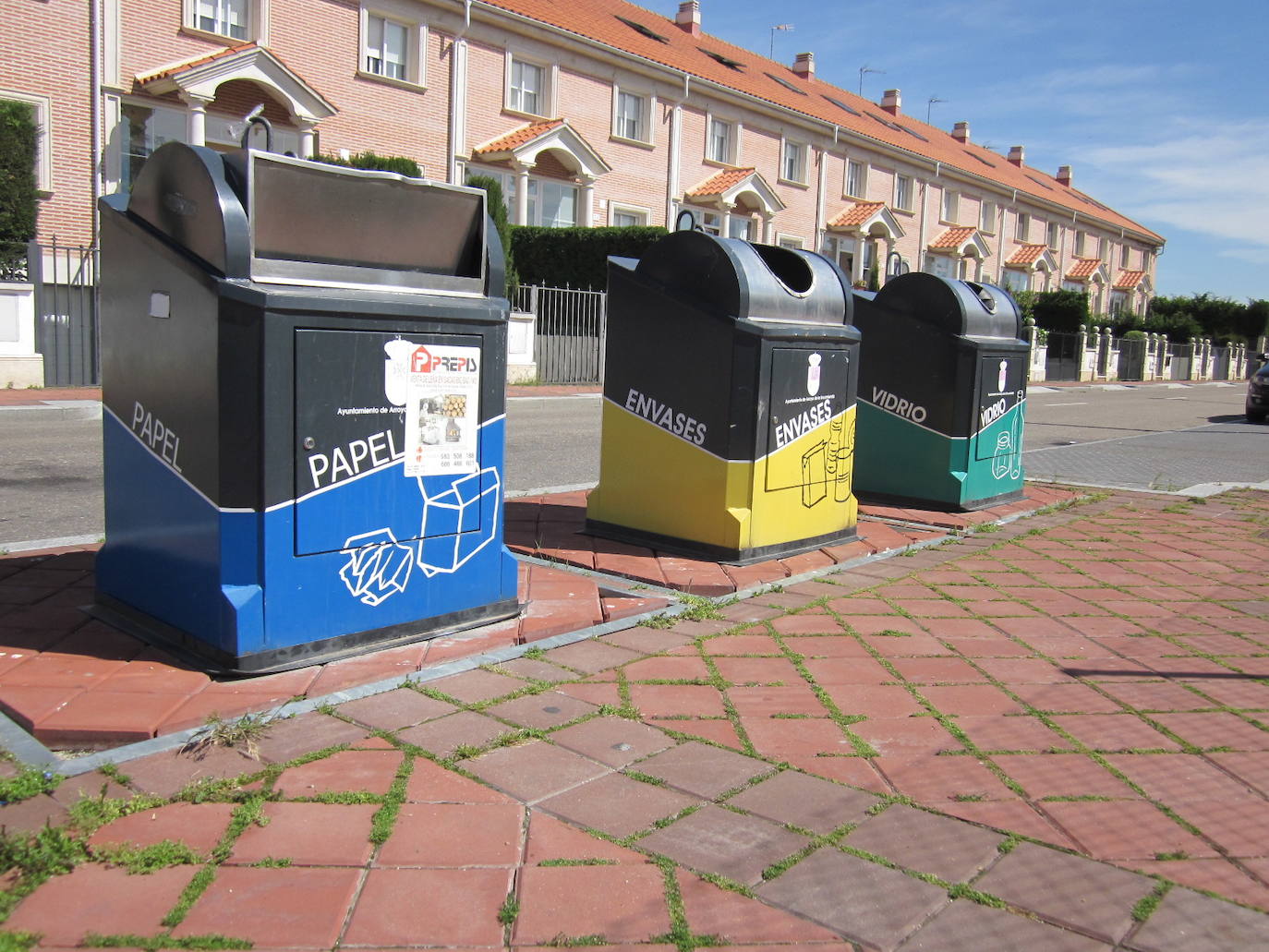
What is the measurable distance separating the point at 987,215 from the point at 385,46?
32.5m

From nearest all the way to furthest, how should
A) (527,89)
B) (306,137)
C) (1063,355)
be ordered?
(306,137), (527,89), (1063,355)

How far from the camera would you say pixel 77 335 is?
53.8 feet

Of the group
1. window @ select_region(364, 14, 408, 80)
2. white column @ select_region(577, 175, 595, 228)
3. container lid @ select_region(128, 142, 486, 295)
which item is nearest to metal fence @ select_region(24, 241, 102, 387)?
window @ select_region(364, 14, 408, 80)

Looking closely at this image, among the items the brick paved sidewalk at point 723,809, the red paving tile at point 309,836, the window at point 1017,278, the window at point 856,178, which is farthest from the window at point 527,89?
the window at point 1017,278

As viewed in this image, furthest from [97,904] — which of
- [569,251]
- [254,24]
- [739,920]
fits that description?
[569,251]

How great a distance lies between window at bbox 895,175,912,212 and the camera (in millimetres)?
41562

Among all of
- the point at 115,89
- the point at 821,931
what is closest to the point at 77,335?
the point at 115,89

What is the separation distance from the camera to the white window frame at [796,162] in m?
35.5

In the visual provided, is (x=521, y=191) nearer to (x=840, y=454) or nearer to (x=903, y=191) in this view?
(x=840, y=454)

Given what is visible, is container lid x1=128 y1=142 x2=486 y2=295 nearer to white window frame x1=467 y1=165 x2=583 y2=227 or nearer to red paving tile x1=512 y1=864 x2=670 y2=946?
red paving tile x1=512 y1=864 x2=670 y2=946

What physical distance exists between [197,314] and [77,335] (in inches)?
572

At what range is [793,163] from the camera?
119 feet

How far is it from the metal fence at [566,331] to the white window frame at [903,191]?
2245cm

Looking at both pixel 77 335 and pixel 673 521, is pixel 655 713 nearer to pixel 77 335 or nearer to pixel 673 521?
pixel 673 521
